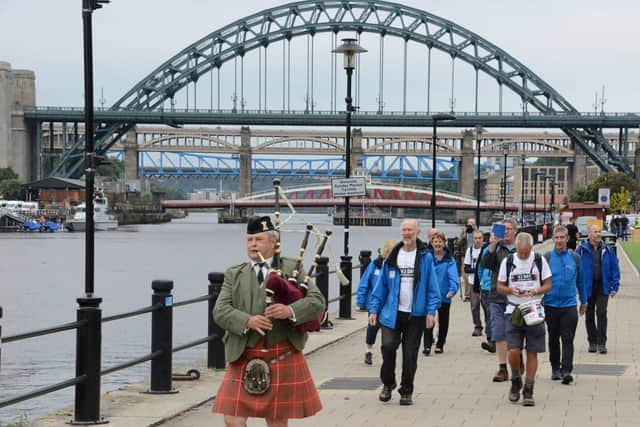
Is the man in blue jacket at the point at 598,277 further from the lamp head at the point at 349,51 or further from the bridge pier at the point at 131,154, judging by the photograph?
A: the bridge pier at the point at 131,154

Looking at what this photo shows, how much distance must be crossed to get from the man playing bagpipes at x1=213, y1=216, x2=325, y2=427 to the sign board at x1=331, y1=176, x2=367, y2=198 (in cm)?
1600

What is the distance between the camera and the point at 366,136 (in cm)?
18738

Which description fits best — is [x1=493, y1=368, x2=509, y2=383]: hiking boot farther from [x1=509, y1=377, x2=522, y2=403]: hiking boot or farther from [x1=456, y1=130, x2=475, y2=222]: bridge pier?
[x1=456, y1=130, x2=475, y2=222]: bridge pier

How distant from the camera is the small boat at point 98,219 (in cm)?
12512

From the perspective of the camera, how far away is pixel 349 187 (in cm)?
2473

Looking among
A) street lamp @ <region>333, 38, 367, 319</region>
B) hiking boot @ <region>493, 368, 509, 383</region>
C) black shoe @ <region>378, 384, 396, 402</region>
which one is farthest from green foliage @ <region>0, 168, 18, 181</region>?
black shoe @ <region>378, 384, 396, 402</region>

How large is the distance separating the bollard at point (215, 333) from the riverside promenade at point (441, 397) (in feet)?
0.62

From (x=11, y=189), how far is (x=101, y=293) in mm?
90324

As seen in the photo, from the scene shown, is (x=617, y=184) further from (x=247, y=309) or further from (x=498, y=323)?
(x=247, y=309)

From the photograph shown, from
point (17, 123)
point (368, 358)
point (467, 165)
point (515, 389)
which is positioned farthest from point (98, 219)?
point (515, 389)

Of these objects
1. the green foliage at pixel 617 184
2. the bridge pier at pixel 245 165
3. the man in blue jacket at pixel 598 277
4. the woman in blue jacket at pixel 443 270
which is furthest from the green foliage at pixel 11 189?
the man in blue jacket at pixel 598 277

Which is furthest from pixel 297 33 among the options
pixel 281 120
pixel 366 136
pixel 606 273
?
pixel 606 273

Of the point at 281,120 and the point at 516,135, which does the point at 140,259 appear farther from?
the point at 516,135

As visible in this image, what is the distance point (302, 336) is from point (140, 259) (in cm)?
6657
